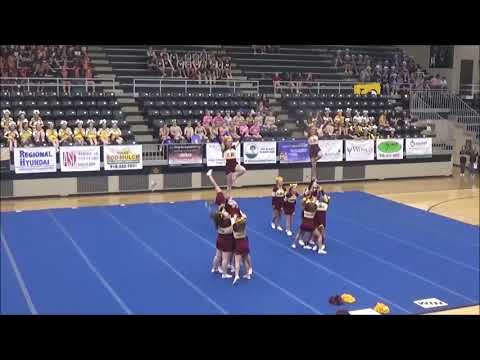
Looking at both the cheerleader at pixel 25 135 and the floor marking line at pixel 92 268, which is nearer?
the floor marking line at pixel 92 268

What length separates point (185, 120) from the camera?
69.9 ft

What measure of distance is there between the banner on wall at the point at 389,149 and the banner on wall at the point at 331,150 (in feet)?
4.92

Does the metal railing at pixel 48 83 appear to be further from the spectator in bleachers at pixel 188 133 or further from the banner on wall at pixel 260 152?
the banner on wall at pixel 260 152

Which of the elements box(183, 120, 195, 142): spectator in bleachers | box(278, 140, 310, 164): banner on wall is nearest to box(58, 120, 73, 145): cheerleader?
box(183, 120, 195, 142): spectator in bleachers

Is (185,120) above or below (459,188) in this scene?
above

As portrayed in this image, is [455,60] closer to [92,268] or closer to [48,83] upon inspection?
[48,83]


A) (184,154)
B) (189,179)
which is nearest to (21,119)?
(184,154)

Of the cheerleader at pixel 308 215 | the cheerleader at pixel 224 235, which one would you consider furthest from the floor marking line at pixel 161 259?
the cheerleader at pixel 308 215

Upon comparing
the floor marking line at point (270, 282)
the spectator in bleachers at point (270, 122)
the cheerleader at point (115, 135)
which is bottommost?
the floor marking line at point (270, 282)

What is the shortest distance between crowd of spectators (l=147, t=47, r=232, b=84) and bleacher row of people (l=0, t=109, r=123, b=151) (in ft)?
20.0

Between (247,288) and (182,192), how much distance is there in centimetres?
886

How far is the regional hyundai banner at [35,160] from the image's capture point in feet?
56.1
